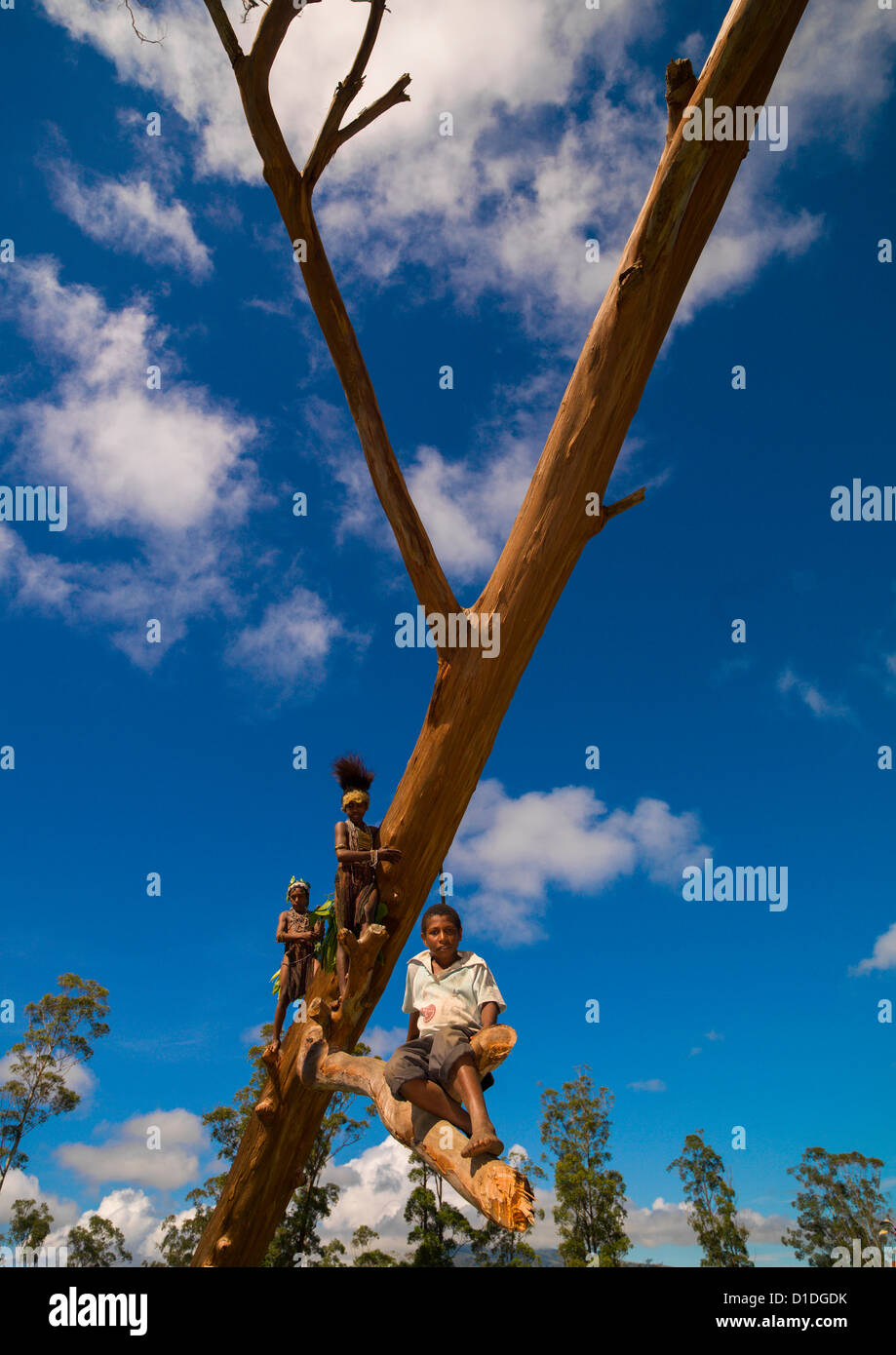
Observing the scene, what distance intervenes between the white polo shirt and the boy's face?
2.0 inches

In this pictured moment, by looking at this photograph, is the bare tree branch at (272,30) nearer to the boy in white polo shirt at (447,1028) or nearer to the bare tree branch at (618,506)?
the bare tree branch at (618,506)

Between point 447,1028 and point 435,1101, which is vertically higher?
point 447,1028

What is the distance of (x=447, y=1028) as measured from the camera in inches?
163

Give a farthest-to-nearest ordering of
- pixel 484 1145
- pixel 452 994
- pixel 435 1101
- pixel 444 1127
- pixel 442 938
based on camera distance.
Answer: pixel 442 938
pixel 452 994
pixel 435 1101
pixel 444 1127
pixel 484 1145

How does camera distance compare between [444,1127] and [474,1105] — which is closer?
[474,1105]

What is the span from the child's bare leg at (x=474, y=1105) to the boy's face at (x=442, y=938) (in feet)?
2.31

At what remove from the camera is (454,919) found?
4645 mm

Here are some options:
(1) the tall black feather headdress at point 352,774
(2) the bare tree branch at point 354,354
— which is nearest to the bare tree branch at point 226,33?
(2) the bare tree branch at point 354,354

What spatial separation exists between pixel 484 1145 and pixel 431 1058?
0.66 metres

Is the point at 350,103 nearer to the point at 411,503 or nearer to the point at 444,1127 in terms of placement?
the point at 411,503

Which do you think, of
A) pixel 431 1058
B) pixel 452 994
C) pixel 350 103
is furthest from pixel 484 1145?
pixel 350 103

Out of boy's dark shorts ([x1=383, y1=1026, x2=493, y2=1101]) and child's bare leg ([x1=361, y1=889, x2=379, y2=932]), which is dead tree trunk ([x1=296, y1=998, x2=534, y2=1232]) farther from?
child's bare leg ([x1=361, y1=889, x2=379, y2=932])

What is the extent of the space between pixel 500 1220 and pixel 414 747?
13.4ft
